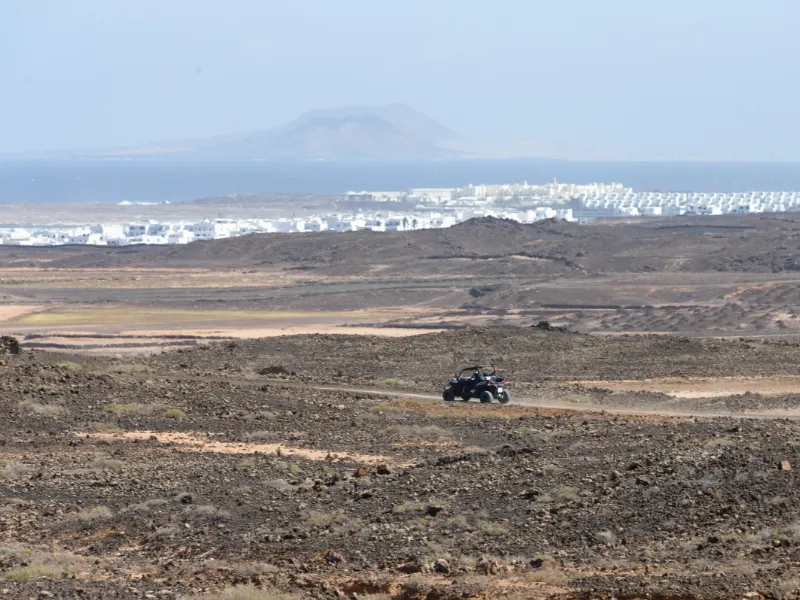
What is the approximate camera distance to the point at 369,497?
1519cm

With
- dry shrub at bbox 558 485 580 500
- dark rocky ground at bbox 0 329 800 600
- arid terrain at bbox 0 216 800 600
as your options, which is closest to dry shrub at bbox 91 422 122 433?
arid terrain at bbox 0 216 800 600

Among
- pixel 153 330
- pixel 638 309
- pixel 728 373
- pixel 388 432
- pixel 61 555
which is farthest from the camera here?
pixel 638 309

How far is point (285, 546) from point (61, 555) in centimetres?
229

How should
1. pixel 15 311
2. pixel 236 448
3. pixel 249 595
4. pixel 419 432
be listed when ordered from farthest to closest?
pixel 15 311 → pixel 419 432 → pixel 236 448 → pixel 249 595

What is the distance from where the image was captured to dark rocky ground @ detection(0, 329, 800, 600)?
38.3ft

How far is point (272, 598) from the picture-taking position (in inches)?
431

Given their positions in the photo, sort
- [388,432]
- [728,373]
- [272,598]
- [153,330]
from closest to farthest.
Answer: [272,598]
[388,432]
[728,373]
[153,330]

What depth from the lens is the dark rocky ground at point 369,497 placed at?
11.7 m

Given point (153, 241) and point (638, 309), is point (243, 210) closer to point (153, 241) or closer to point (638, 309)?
point (153, 241)

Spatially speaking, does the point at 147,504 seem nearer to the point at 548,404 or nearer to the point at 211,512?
the point at 211,512

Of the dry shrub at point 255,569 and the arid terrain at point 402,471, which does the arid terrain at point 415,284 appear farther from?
the dry shrub at point 255,569

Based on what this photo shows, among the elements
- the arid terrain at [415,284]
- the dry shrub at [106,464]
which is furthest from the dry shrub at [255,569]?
the arid terrain at [415,284]

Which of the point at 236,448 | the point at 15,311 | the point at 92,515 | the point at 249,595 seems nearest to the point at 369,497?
the point at 92,515

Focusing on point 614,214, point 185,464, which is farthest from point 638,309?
point 614,214
